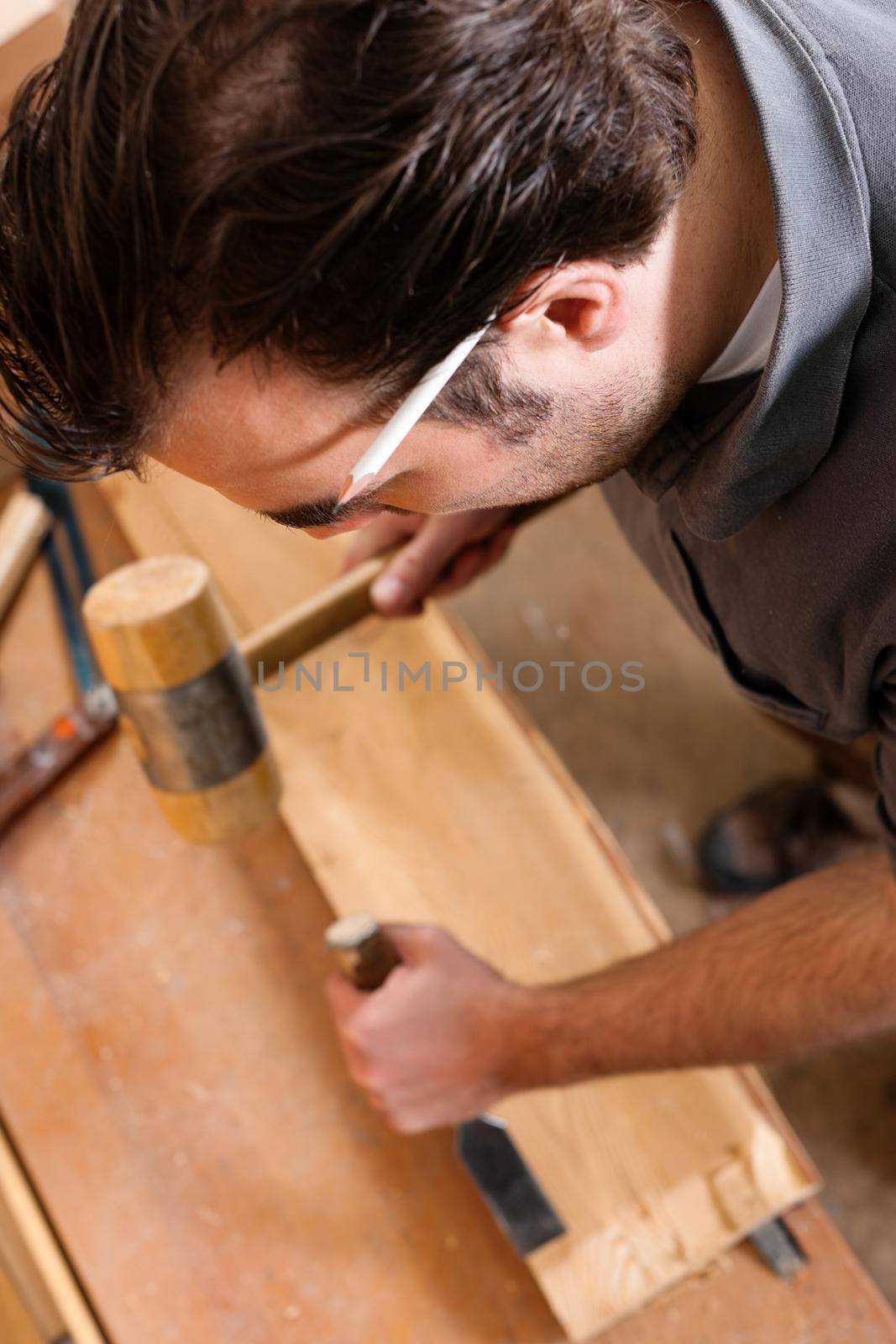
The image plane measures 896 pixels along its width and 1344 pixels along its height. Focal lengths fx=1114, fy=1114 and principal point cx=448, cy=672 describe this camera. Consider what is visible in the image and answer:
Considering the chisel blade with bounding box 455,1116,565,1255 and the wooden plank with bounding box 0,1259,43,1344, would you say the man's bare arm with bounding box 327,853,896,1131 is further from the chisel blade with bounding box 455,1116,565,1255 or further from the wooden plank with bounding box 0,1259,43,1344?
the wooden plank with bounding box 0,1259,43,1344

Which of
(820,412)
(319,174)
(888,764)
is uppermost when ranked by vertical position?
(319,174)

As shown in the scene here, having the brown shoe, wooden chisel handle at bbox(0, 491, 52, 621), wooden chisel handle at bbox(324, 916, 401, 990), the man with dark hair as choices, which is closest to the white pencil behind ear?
the man with dark hair

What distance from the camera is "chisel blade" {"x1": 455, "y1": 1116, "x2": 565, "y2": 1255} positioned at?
3.84 feet

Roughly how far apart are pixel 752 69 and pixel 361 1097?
1.11 metres

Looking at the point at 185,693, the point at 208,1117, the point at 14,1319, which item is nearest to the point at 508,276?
the point at 185,693

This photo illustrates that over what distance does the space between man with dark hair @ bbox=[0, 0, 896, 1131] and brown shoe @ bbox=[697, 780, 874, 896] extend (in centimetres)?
113

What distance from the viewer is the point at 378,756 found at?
147 centimetres

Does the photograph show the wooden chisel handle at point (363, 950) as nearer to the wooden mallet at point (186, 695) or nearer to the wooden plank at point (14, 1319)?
the wooden mallet at point (186, 695)

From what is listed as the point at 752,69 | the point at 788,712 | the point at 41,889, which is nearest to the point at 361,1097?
the point at 41,889

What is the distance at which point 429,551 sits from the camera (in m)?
1.42

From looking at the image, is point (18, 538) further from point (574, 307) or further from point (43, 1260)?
point (574, 307)

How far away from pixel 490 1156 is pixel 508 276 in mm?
955

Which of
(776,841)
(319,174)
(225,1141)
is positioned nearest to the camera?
(319,174)

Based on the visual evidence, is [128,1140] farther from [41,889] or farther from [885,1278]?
[885,1278]
